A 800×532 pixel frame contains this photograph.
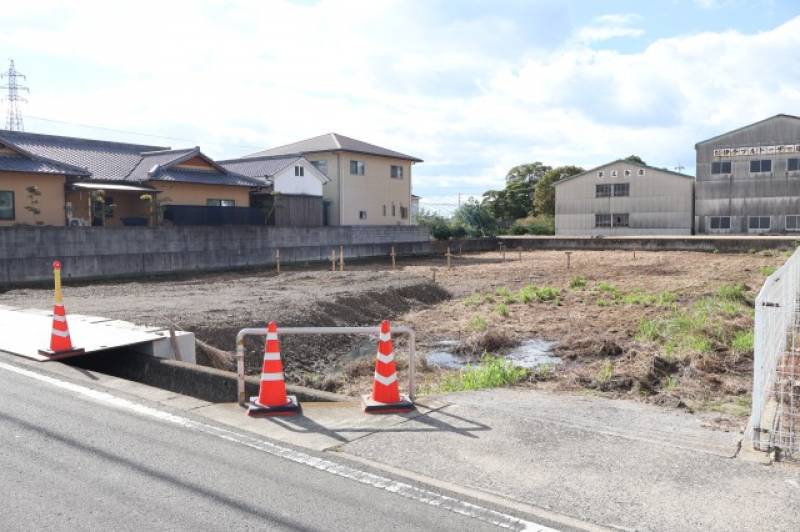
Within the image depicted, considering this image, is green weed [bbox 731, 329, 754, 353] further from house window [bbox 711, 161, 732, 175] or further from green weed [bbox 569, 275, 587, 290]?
house window [bbox 711, 161, 732, 175]

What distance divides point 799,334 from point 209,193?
25440 millimetres

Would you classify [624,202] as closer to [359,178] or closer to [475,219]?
[475,219]

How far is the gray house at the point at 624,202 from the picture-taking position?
45.0 meters

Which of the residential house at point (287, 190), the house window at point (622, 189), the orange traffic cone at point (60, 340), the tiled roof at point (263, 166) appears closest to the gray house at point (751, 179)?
the house window at point (622, 189)

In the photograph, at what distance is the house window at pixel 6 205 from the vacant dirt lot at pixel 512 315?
563 cm

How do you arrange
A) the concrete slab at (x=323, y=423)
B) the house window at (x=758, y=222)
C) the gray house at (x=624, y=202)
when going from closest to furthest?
the concrete slab at (x=323, y=423), the house window at (x=758, y=222), the gray house at (x=624, y=202)

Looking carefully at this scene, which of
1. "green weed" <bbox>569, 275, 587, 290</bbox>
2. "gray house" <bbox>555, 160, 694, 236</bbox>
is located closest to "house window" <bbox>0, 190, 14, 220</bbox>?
"green weed" <bbox>569, 275, 587, 290</bbox>

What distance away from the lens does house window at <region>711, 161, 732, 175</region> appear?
42656 millimetres

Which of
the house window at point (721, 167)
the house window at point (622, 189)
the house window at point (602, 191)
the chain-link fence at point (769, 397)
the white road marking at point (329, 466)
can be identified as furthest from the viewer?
the house window at point (602, 191)

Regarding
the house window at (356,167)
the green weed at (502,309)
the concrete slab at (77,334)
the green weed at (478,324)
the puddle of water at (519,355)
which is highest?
the house window at (356,167)

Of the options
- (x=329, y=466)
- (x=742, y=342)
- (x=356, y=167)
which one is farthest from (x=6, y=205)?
(x=742, y=342)

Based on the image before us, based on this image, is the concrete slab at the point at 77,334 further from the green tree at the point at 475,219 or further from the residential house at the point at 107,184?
the green tree at the point at 475,219

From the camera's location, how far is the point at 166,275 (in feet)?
76.1

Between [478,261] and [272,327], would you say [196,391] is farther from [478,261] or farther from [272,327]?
[478,261]
